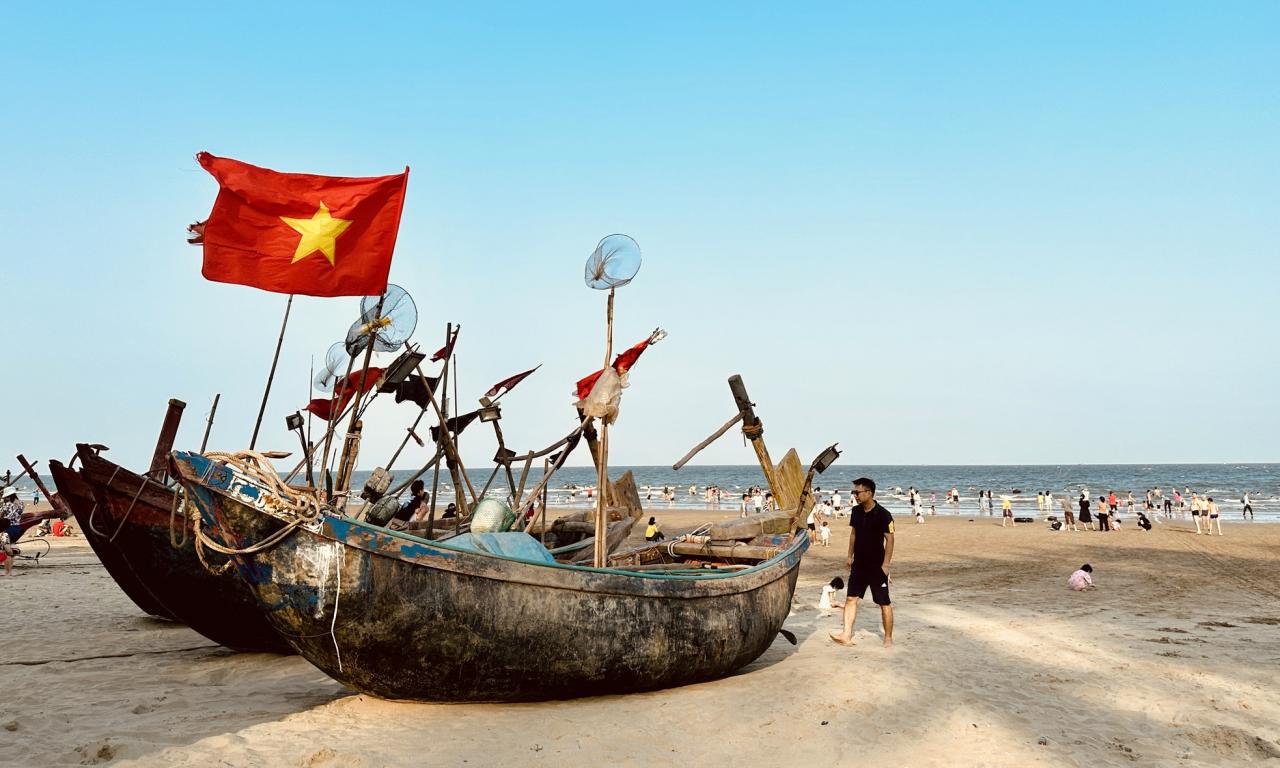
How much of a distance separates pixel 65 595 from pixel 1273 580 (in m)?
23.6

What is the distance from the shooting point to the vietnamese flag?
6883 millimetres

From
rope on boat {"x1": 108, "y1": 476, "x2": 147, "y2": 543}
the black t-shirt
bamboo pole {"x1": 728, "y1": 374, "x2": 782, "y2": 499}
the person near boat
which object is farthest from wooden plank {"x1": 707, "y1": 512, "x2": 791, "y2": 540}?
the person near boat

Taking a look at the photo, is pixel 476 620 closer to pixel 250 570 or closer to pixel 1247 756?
pixel 250 570

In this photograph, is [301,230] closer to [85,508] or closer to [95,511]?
[95,511]

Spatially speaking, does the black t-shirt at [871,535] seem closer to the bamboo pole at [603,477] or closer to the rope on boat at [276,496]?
the bamboo pole at [603,477]

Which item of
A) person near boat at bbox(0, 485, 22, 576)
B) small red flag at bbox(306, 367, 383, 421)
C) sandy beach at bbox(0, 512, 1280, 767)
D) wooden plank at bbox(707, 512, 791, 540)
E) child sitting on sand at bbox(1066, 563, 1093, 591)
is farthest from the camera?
person near boat at bbox(0, 485, 22, 576)

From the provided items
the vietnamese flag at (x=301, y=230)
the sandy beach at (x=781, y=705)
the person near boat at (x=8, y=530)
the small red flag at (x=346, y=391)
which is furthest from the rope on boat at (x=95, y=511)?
the person near boat at (x=8, y=530)

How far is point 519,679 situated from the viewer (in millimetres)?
6246

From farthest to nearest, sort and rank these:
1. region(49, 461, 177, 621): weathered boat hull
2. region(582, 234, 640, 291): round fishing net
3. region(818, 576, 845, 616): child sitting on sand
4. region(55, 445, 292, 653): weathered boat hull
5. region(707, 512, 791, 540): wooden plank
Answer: region(818, 576, 845, 616): child sitting on sand
region(707, 512, 791, 540): wooden plank
region(49, 461, 177, 621): weathered boat hull
region(55, 445, 292, 653): weathered boat hull
region(582, 234, 640, 291): round fishing net

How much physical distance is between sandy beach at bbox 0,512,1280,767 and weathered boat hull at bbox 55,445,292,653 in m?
0.37

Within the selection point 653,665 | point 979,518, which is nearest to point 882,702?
point 653,665

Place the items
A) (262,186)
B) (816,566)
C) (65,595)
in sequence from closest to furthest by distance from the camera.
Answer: (262,186) → (65,595) → (816,566)

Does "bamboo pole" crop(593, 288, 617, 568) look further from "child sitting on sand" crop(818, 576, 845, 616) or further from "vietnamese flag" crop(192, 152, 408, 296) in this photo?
"child sitting on sand" crop(818, 576, 845, 616)

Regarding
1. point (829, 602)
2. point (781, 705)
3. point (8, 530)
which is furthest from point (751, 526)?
point (8, 530)
